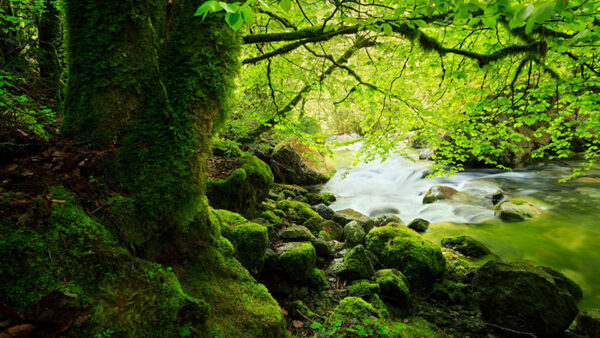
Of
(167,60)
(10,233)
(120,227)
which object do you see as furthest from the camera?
(167,60)

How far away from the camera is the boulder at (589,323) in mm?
4004

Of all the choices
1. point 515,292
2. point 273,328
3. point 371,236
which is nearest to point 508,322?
point 515,292

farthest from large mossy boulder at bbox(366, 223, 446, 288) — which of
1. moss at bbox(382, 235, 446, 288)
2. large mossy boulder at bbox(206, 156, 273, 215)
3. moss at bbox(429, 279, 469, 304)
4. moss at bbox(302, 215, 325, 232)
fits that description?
large mossy boulder at bbox(206, 156, 273, 215)

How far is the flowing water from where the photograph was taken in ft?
22.5

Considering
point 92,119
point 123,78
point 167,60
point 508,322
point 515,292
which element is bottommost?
point 508,322

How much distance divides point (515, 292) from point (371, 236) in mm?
2645

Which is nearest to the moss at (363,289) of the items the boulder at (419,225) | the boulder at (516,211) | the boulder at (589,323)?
the boulder at (589,323)

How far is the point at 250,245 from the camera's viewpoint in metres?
3.72

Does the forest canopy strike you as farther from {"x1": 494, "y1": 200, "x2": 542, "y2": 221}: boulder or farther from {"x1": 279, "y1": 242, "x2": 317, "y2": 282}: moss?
{"x1": 494, "y1": 200, "x2": 542, "y2": 221}: boulder

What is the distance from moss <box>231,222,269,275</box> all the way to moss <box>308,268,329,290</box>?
0.90 meters

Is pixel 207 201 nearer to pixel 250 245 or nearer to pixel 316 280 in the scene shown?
pixel 250 245

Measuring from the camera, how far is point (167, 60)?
2373 millimetres

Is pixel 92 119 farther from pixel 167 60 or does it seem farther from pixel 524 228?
pixel 524 228

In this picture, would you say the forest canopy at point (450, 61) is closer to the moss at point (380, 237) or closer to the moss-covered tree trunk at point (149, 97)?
the moss-covered tree trunk at point (149, 97)
